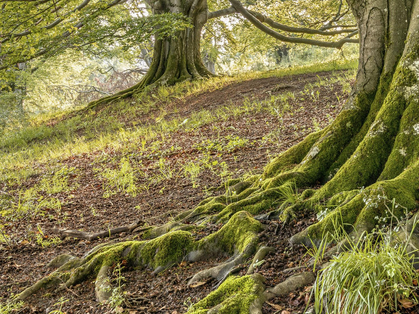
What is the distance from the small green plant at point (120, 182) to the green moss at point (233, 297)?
3893 mm

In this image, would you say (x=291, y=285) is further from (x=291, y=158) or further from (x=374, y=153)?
(x=291, y=158)

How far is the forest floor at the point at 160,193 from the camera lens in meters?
2.94

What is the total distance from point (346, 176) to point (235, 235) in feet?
3.87

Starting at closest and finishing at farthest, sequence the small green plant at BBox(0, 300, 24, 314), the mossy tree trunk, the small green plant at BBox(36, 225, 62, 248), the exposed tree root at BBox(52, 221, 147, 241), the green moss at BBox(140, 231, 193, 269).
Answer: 1. the small green plant at BBox(0, 300, 24, 314)
2. the green moss at BBox(140, 231, 193, 269)
3. the exposed tree root at BBox(52, 221, 147, 241)
4. the small green plant at BBox(36, 225, 62, 248)
5. the mossy tree trunk

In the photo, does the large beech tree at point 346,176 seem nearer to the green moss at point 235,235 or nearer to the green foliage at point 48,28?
the green moss at point 235,235

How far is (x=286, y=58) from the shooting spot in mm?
31438

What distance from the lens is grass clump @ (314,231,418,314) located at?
69.3 inches

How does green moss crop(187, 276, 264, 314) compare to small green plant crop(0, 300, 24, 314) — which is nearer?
green moss crop(187, 276, 264, 314)

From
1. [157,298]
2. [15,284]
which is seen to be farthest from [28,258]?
[157,298]

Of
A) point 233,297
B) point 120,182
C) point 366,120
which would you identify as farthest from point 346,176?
point 120,182

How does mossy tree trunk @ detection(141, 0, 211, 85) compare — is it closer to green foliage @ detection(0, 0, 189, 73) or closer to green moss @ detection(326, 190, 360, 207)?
green foliage @ detection(0, 0, 189, 73)

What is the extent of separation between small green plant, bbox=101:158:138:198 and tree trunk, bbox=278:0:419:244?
3.04 m

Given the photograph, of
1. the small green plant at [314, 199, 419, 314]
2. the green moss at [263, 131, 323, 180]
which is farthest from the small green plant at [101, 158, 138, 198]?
the small green plant at [314, 199, 419, 314]

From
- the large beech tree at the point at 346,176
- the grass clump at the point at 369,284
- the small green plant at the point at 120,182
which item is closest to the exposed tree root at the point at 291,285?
the large beech tree at the point at 346,176
